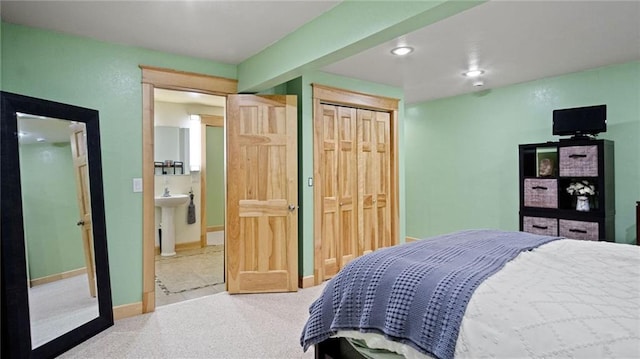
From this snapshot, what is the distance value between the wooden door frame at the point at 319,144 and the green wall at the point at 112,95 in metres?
1.48

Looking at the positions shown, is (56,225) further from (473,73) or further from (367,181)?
(473,73)

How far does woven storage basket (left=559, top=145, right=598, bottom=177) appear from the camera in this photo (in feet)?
11.0

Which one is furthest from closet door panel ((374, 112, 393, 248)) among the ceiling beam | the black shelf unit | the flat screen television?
the flat screen television

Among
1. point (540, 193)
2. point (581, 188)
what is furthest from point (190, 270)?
point (581, 188)

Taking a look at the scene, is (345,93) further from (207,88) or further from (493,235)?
(493,235)

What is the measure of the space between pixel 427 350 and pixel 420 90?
3930 millimetres

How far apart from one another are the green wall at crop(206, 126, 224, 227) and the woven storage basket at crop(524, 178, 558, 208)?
456cm

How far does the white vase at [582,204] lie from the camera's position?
136 inches

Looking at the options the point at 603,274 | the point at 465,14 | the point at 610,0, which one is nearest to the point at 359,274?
the point at 603,274

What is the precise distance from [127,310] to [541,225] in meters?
4.19

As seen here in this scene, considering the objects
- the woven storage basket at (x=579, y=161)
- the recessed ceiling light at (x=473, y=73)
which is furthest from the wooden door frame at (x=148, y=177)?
the woven storage basket at (x=579, y=161)

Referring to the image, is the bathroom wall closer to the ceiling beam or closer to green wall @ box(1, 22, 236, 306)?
green wall @ box(1, 22, 236, 306)

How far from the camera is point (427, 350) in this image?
1.26m

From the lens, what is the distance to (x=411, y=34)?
8.89 ft
